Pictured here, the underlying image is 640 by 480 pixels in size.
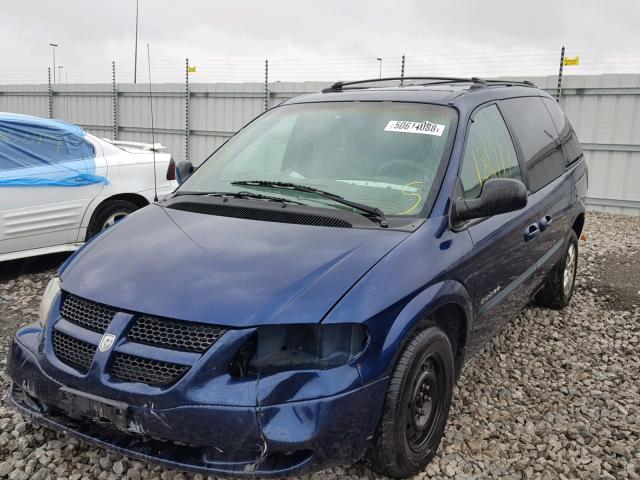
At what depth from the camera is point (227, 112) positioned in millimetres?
14414

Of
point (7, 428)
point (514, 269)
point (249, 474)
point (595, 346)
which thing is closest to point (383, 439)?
point (249, 474)

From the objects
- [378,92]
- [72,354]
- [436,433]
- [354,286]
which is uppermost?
[378,92]

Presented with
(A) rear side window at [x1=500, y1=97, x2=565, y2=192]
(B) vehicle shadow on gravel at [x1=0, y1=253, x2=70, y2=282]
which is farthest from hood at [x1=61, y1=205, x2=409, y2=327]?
(B) vehicle shadow on gravel at [x1=0, y1=253, x2=70, y2=282]

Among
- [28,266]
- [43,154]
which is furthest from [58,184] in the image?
[28,266]

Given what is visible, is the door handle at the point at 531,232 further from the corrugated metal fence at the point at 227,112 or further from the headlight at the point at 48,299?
the corrugated metal fence at the point at 227,112

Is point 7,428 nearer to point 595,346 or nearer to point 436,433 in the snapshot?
point 436,433

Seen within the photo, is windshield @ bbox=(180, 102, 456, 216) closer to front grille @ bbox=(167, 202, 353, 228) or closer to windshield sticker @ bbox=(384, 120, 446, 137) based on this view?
windshield sticker @ bbox=(384, 120, 446, 137)

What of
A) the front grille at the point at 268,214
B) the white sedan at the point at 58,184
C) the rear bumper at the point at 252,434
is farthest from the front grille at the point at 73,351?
the white sedan at the point at 58,184

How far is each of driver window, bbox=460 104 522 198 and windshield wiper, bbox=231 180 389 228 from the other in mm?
551

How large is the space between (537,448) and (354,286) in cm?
153

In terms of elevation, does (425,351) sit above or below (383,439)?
above

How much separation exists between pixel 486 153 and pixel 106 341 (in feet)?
7.50

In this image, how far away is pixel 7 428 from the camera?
301cm

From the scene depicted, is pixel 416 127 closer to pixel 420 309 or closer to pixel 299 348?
pixel 420 309
